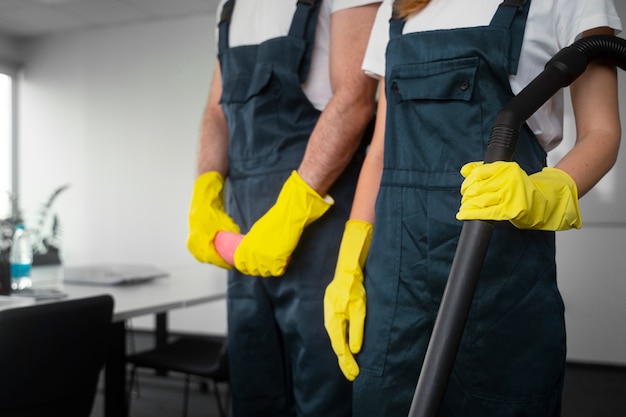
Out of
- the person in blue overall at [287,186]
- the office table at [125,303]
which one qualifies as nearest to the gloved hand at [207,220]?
the person in blue overall at [287,186]

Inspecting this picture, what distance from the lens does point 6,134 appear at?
5289mm

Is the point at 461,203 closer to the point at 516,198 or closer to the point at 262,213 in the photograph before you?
the point at 516,198

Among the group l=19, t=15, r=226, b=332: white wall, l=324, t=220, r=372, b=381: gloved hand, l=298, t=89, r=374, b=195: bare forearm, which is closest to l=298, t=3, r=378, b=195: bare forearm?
l=298, t=89, r=374, b=195: bare forearm

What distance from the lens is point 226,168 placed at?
1543 mm

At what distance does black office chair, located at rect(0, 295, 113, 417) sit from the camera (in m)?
1.31

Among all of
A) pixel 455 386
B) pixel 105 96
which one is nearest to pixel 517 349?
pixel 455 386

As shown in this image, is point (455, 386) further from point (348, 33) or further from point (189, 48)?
point (189, 48)

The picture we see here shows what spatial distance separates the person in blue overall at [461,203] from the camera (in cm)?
91

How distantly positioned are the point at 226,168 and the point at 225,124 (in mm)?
107

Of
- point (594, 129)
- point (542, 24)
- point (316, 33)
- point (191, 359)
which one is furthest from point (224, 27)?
Result: point (191, 359)

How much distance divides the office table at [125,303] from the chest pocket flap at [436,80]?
968 mm

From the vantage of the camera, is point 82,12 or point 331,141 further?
point 82,12

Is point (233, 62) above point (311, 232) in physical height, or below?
above

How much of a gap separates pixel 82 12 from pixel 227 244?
402cm
